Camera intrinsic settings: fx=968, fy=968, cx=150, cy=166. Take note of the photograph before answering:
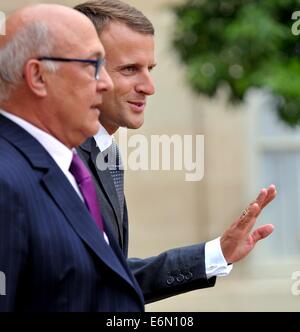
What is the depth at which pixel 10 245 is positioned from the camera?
8.04ft

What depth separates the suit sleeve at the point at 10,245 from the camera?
2445 millimetres

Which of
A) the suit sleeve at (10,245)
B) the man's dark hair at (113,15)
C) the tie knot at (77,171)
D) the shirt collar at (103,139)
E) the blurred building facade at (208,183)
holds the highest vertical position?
the blurred building facade at (208,183)

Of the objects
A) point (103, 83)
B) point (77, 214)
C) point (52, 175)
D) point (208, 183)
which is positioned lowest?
point (77, 214)

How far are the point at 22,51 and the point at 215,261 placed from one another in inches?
43.2

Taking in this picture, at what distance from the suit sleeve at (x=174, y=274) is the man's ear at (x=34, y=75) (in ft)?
3.18

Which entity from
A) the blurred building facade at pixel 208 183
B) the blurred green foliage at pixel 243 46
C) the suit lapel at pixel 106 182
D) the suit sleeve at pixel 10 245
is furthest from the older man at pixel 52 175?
the blurred building facade at pixel 208 183

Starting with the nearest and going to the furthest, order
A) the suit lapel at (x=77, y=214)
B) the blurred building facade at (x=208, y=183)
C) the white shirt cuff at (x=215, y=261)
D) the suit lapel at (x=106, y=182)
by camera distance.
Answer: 1. the suit lapel at (x=77, y=214)
2. the suit lapel at (x=106, y=182)
3. the white shirt cuff at (x=215, y=261)
4. the blurred building facade at (x=208, y=183)

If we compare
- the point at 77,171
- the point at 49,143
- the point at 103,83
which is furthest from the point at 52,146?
the point at 103,83

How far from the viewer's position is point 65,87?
8.79ft

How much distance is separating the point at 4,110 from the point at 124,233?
0.83 m

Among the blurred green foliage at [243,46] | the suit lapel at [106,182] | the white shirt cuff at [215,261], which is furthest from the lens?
the blurred green foliage at [243,46]

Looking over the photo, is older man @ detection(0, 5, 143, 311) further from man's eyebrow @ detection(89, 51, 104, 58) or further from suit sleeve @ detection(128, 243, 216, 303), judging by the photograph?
suit sleeve @ detection(128, 243, 216, 303)

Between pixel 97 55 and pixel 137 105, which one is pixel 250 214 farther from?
pixel 97 55

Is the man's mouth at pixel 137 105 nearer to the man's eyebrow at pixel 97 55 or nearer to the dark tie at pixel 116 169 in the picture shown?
the dark tie at pixel 116 169
